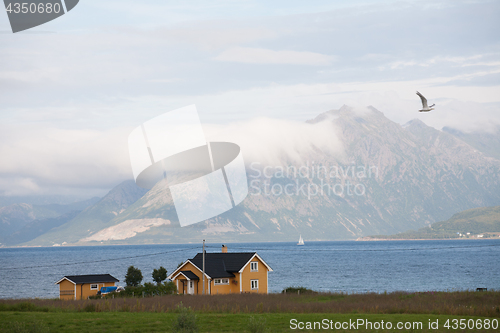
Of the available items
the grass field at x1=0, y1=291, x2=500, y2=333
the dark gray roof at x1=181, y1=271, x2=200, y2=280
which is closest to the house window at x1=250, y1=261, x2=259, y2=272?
→ the dark gray roof at x1=181, y1=271, x2=200, y2=280

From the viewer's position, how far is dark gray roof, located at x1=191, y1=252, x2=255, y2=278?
52.0 meters

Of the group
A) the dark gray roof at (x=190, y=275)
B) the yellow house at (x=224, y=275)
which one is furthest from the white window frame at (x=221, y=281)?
the dark gray roof at (x=190, y=275)

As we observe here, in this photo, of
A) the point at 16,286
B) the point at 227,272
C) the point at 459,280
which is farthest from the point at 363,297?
the point at 16,286

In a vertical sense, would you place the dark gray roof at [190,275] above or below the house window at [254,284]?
above

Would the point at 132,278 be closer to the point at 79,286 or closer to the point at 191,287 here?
the point at 79,286

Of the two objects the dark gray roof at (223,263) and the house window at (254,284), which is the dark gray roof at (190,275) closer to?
the dark gray roof at (223,263)

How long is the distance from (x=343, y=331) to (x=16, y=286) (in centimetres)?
9600

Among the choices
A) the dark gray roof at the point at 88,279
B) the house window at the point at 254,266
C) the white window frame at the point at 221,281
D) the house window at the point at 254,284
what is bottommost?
the house window at the point at 254,284

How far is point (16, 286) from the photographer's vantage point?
10256cm

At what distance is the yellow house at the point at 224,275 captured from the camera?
5144 cm

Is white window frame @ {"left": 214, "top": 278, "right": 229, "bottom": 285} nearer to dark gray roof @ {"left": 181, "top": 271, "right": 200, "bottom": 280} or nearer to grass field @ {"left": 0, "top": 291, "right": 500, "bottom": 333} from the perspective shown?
dark gray roof @ {"left": 181, "top": 271, "right": 200, "bottom": 280}

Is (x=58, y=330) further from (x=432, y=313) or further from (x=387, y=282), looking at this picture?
(x=387, y=282)

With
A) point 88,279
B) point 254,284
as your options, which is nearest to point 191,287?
point 254,284

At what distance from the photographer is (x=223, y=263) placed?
54906 mm
